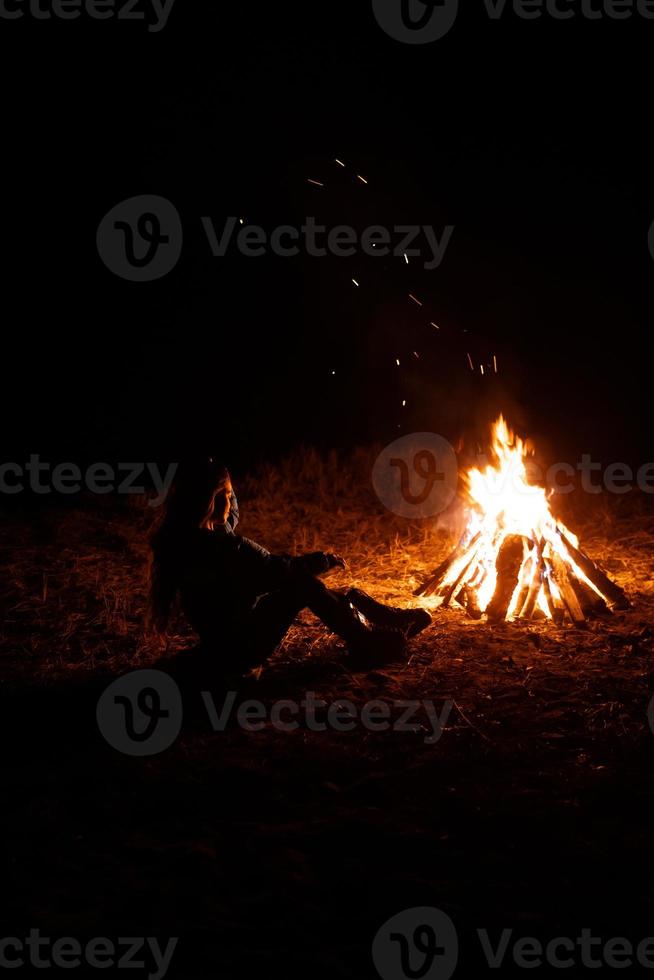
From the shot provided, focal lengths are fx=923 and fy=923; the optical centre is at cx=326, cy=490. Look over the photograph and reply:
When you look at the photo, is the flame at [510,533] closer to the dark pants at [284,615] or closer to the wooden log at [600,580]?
the wooden log at [600,580]

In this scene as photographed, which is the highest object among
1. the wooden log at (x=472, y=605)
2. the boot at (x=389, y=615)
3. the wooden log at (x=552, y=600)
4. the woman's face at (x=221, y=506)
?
the woman's face at (x=221, y=506)

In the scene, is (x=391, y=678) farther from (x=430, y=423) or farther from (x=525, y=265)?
(x=525, y=265)

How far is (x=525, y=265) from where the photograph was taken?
1517 centimetres

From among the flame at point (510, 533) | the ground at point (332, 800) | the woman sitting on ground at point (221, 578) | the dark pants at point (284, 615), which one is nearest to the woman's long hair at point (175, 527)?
the woman sitting on ground at point (221, 578)

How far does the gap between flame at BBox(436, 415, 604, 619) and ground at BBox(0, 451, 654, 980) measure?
376mm

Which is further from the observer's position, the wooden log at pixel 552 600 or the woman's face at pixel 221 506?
the wooden log at pixel 552 600

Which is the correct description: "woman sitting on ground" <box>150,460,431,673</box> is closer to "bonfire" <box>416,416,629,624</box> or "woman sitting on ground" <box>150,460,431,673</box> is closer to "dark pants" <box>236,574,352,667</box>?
"dark pants" <box>236,574,352,667</box>

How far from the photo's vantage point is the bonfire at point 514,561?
647 centimetres

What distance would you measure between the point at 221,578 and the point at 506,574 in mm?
2220

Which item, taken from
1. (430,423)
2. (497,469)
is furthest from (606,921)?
(430,423)

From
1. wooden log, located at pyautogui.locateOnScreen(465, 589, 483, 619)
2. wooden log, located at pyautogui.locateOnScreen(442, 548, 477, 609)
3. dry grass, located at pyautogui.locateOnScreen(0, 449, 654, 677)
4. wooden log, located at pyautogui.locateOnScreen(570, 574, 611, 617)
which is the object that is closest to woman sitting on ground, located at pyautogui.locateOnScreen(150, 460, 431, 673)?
dry grass, located at pyautogui.locateOnScreen(0, 449, 654, 677)

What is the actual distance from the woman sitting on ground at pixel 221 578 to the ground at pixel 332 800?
1.13 ft

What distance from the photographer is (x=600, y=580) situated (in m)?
Result: 6.59

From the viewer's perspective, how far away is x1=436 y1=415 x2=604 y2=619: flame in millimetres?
6559
